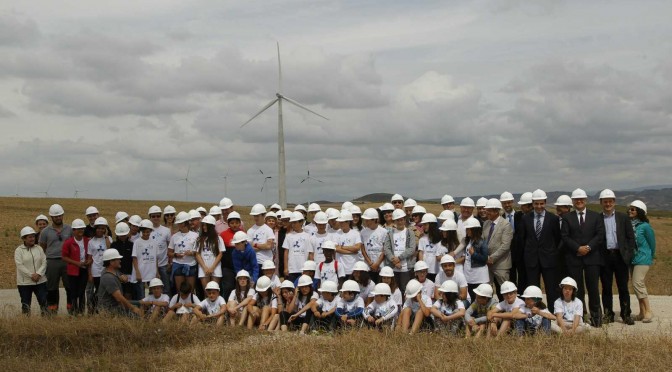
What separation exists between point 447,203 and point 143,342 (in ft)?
19.6


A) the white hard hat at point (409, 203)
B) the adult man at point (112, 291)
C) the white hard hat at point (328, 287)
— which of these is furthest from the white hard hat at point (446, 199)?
the adult man at point (112, 291)

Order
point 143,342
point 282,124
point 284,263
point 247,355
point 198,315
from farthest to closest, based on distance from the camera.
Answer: point 282,124
point 284,263
point 198,315
point 143,342
point 247,355

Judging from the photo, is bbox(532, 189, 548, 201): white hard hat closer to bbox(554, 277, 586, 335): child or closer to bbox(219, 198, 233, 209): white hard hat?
bbox(554, 277, 586, 335): child

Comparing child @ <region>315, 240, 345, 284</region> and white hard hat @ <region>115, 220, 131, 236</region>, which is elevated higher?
white hard hat @ <region>115, 220, 131, 236</region>

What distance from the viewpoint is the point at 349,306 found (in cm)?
1250

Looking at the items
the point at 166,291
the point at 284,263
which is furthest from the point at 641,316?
the point at 166,291

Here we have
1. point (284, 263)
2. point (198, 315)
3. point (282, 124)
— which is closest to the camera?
point (198, 315)

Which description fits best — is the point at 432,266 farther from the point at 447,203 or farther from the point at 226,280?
the point at 226,280

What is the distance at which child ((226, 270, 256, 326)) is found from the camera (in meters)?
12.9

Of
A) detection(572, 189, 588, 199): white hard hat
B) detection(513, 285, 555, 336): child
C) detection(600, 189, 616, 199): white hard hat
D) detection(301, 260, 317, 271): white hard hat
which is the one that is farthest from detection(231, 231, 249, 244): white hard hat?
detection(600, 189, 616, 199): white hard hat

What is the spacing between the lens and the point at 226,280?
44.8ft

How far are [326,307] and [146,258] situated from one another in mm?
3406

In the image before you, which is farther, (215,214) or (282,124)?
(282,124)

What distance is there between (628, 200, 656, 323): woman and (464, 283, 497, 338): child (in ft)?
9.54
